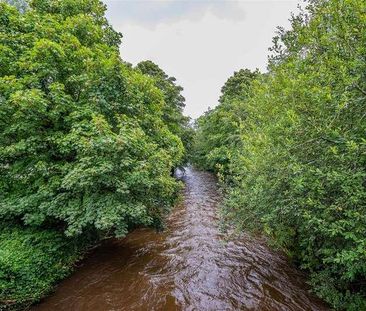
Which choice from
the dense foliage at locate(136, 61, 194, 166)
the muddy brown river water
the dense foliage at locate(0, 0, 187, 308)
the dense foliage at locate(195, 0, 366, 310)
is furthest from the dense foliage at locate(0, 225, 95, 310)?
the dense foliage at locate(136, 61, 194, 166)

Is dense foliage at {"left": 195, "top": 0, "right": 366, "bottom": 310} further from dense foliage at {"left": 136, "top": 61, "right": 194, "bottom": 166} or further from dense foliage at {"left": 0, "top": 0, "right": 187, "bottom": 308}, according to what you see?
dense foliage at {"left": 136, "top": 61, "right": 194, "bottom": 166}

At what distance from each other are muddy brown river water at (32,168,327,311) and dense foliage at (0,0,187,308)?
112 cm

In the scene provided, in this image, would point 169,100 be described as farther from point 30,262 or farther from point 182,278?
point 30,262

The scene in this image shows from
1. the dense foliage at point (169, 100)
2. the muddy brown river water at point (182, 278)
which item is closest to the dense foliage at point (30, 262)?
the muddy brown river water at point (182, 278)

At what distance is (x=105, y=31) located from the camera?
10953mm

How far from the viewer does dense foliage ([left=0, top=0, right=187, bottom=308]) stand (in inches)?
258

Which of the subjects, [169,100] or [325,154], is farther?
[169,100]

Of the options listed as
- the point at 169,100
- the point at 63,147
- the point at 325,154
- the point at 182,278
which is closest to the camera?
the point at 325,154

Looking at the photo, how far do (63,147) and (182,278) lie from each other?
5.19 meters

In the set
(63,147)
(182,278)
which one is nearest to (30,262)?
(63,147)

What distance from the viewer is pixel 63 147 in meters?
7.04

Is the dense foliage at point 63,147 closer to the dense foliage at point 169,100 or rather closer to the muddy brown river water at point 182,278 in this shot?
the muddy brown river water at point 182,278

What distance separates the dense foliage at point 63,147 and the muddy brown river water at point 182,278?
3.68 ft

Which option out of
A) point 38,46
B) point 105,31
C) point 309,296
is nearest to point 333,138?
point 309,296
